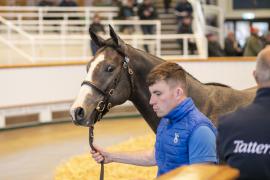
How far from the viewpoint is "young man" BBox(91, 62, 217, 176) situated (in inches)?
101

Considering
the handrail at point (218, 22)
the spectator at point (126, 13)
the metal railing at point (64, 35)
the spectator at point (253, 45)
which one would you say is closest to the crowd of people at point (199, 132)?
the metal railing at point (64, 35)

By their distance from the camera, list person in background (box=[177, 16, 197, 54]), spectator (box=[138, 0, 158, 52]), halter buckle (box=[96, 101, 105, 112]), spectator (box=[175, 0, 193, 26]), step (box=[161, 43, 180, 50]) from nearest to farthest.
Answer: halter buckle (box=[96, 101, 105, 112]), person in background (box=[177, 16, 197, 54]), spectator (box=[175, 0, 193, 26]), spectator (box=[138, 0, 158, 52]), step (box=[161, 43, 180, 50])

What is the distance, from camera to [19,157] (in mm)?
8898

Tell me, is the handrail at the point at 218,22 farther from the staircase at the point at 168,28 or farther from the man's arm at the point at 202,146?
the man's arm at the point at 202,146

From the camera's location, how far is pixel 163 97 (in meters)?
2.60

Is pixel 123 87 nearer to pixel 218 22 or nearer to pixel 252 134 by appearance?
pixel 252 134

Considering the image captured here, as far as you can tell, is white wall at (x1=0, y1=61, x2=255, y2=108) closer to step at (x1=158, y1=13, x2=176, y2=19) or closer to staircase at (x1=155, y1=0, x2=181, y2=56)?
staircase at (x1=155, y1=0, x2=181, y2=56)

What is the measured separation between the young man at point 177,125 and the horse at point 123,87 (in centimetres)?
155

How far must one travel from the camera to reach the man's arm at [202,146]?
2539mm

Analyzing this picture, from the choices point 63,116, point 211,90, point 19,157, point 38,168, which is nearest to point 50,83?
point 63,116

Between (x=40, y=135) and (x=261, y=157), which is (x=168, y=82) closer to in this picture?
(x=261, y=157)

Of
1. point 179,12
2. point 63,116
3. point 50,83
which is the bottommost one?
point 63,116

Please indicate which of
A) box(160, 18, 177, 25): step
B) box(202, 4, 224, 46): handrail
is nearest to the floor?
box(202, 4, 224, 46): handrail

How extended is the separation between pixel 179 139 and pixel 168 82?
10.6 inches
